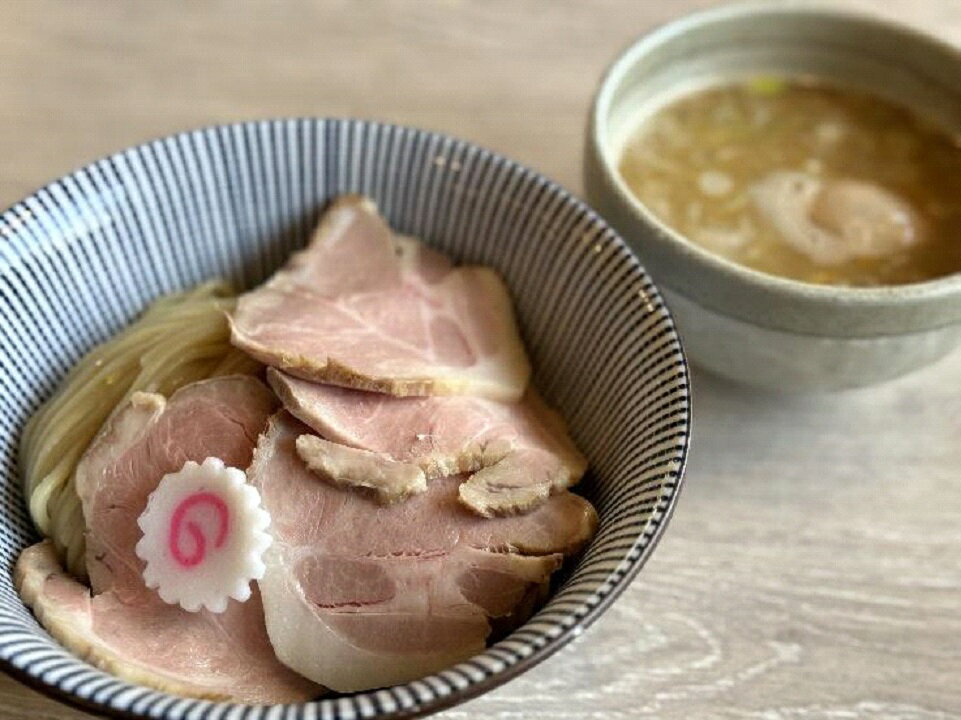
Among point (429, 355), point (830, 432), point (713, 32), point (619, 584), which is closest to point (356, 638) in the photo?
point (619, 584)

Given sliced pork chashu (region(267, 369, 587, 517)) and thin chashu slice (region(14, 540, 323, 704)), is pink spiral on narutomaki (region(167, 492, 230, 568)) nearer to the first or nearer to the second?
thin chashu slice (region(14, 540, 323, 704))

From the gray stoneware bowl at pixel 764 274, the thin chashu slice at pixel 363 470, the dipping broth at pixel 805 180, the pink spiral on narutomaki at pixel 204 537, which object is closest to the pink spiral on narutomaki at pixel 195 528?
the pink spiral on narutomaki at pixel 204 537

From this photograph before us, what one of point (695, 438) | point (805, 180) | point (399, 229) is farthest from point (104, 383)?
point (805, 180)

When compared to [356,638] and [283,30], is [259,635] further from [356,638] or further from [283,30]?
[283,30]

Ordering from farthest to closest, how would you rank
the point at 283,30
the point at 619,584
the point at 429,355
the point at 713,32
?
the point at 283,30
the point at 713,32
the point at 429,355
the point at 619,584

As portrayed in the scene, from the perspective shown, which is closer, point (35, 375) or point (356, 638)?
point (356, 638)

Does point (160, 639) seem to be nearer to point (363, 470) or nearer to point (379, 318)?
point (363, 470)

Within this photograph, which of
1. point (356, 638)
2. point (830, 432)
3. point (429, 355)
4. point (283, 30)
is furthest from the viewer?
point (283, 30)
